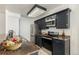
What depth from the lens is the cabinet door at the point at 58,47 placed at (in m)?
1.43

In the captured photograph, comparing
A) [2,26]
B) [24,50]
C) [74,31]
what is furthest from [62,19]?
[2,26]

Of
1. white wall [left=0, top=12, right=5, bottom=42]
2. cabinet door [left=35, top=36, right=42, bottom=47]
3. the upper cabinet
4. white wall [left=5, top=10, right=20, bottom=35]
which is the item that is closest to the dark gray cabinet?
the upper cabinet

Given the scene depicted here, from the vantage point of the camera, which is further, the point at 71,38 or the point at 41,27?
the point at 41,27

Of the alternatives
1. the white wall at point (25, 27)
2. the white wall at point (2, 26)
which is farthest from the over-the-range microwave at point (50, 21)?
the white wall at point (2, 26)

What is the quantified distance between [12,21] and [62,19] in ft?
2.23

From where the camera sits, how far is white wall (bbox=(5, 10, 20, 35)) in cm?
148

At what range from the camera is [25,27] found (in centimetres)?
149

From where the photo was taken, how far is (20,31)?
58.6 inches

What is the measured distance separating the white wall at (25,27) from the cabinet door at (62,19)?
0.37m

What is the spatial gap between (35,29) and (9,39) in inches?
14.7

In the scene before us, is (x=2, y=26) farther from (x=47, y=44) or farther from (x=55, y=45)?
(x=55, y=45)
